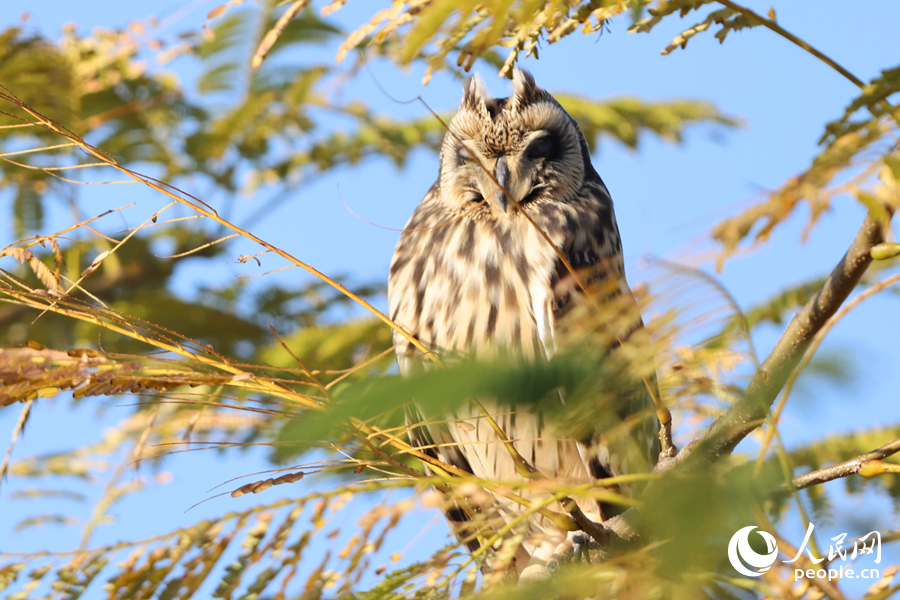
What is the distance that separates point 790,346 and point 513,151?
1497mm

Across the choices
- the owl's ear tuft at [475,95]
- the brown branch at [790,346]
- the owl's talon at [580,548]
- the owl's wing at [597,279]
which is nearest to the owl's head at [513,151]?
the owl's ear tuft at [475,95]

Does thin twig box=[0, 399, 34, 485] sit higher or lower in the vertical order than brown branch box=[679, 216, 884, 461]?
higher

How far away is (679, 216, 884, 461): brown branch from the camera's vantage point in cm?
72

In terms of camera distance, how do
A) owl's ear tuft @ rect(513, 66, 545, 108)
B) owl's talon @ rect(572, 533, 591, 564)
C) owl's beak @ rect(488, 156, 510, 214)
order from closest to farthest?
1. owl's talon @ rect(572, 533, 591, 564)
2. owl's beak @ rect(488, 156, 510, 214)
3. owl's ear tuft @ rect(513, 66, 545, 108)

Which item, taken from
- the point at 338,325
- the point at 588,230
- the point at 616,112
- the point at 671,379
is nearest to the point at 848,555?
the point at 671,379

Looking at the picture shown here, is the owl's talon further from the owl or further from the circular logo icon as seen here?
the circular logo icon

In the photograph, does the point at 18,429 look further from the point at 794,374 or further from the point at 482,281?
the point at 482,281

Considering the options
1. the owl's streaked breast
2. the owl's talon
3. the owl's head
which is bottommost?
the owl's talon

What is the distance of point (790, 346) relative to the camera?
0.80 meters

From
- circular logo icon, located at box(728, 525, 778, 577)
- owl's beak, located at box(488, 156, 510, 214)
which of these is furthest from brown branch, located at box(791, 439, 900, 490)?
owl's beak, located at box(488, 156, 510, 214)

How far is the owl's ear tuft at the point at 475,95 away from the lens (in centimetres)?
225

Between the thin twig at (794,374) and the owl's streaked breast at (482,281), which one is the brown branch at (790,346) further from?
the owl's streaked breast at (482,281)

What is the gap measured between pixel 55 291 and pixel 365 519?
457mm


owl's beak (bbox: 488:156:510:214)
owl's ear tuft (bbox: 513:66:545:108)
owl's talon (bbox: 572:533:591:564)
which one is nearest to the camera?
owl's talon (bbox: 572:533:591:564)
